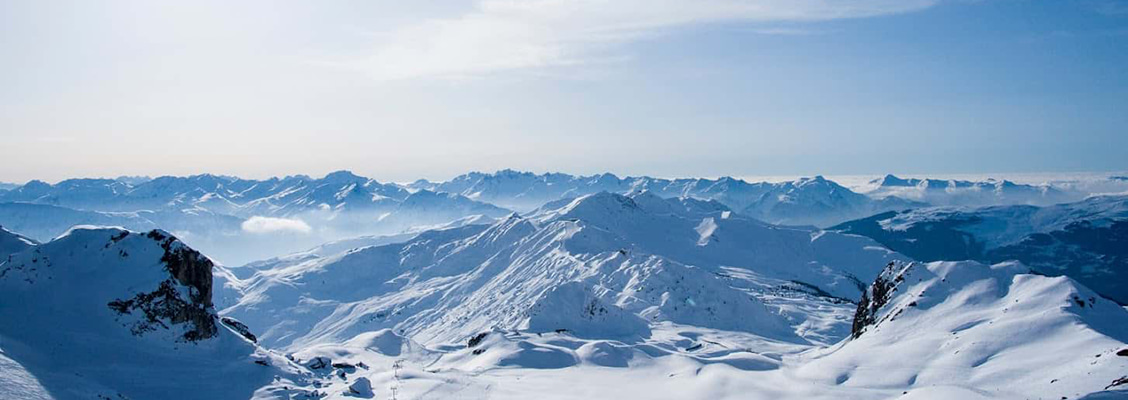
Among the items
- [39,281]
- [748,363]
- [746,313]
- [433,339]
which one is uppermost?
[39,281]

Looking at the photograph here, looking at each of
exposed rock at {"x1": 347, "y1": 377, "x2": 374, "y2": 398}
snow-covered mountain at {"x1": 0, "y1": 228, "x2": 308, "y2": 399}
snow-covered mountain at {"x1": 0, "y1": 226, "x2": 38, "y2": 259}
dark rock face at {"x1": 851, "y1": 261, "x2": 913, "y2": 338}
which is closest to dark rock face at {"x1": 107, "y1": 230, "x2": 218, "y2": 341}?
snow-covered mountain at {"x1": 0, "y1": 228, "x2": 308, "y2": 399}

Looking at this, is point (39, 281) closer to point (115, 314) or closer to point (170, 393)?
point (115, 314)

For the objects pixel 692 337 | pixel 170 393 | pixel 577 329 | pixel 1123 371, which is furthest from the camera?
pixel 692 337

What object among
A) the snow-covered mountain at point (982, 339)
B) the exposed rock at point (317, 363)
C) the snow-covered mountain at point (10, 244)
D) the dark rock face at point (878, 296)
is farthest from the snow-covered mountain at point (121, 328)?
the dark rock face at point (878, 296)

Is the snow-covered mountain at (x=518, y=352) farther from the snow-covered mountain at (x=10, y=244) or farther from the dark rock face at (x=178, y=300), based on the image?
the snow-covered mountain at (x=10, y=244)

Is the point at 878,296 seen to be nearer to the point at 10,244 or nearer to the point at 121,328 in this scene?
the point at 121,328

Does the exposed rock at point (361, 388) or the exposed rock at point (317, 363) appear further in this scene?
the exposed rock at point (317, 363)

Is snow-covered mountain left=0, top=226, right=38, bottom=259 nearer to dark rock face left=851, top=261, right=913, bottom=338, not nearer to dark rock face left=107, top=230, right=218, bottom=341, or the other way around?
dark rock face left=107, top=230, right=218, bottom=341

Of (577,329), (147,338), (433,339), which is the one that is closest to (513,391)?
(147,338)
